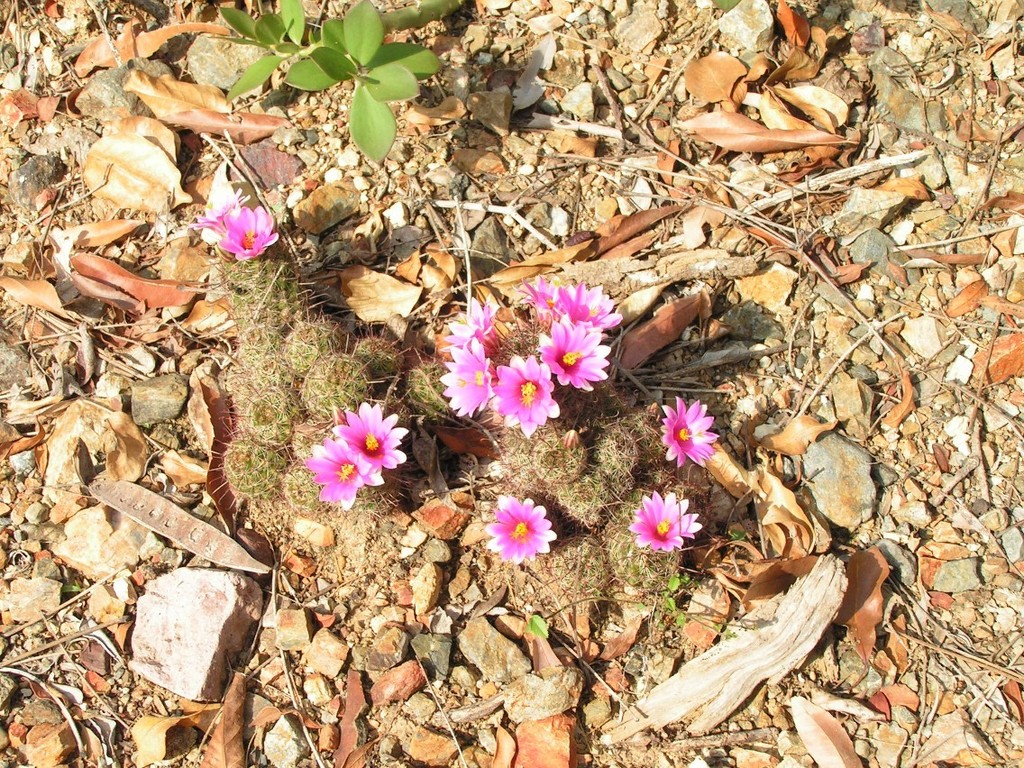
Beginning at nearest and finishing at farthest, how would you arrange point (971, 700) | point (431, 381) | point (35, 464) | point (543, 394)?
point (543, 394)
point (971, 700)
point (431, 381)
point (35, 464)

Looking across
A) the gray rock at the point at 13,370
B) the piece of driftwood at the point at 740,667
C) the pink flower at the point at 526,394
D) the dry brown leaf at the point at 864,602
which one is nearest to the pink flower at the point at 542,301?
the pink flower at the point at 526,394

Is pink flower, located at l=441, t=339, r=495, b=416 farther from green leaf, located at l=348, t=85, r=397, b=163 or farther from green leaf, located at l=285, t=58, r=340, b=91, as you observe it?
green leaf, located at l=285, t=58, r=340, b=91

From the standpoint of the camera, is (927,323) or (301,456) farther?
(927,323)

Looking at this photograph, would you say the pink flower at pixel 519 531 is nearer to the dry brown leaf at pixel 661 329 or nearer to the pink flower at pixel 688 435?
the pink flower at pixel 688 435

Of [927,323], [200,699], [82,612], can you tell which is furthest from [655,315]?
[82,612]

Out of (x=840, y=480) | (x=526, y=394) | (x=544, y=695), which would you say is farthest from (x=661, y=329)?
(x=544, y=695)

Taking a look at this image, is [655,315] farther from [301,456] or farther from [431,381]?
[301,456]
